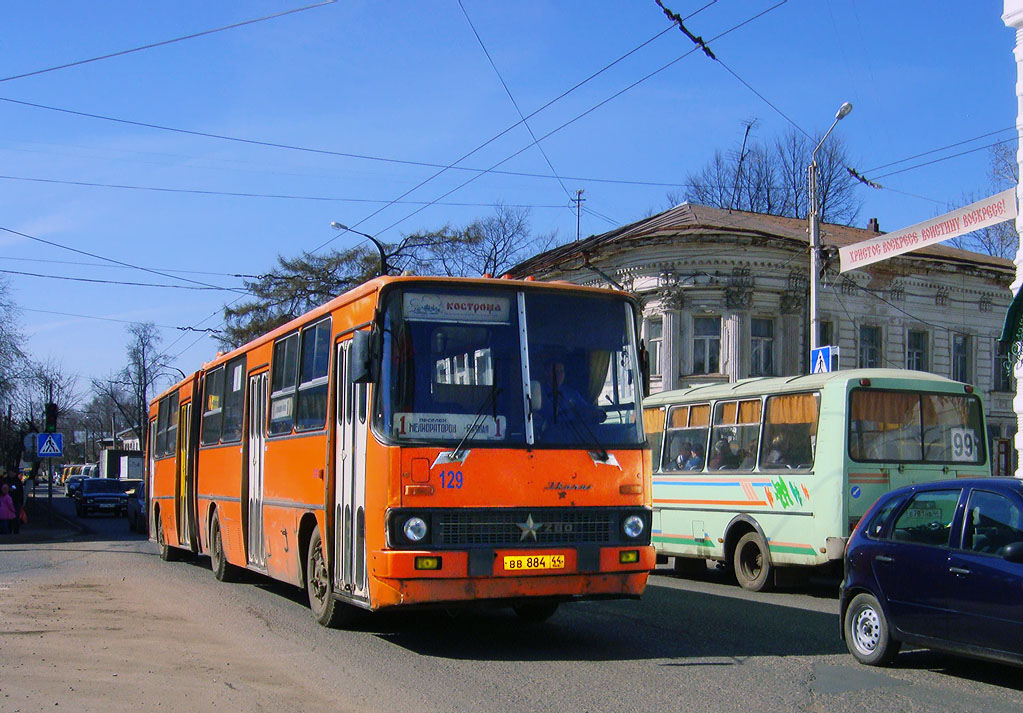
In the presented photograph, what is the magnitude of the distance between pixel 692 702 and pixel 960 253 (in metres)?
41.3

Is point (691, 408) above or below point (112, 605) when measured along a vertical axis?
above

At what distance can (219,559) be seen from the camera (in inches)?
647

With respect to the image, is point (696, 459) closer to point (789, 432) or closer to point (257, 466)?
point (789, 432)

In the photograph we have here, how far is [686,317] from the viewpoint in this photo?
1423 inches

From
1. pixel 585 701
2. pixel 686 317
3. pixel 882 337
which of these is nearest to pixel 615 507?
pixel 585 701

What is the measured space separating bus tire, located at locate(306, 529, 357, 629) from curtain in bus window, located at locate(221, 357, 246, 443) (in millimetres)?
4021

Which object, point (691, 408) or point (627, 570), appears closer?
point (627, 570)

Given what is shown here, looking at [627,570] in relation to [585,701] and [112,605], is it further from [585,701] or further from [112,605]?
[112,605]

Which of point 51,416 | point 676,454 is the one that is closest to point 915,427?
point 676,454

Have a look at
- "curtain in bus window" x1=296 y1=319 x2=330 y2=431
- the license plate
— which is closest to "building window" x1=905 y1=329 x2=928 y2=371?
"curtain in bus window" x1=296 y1=319 x2=330 y2=431

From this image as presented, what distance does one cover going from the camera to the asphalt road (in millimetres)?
7707

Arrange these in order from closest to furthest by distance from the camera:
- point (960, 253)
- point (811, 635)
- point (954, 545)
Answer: point (954, 545) → point (811, 635) → point (960, 253)

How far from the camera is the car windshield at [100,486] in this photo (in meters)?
45.3

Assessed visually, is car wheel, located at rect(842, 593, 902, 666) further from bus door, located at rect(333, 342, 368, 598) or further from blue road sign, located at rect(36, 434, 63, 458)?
blue road sign, located at rect(36, 434, 63, 458)
